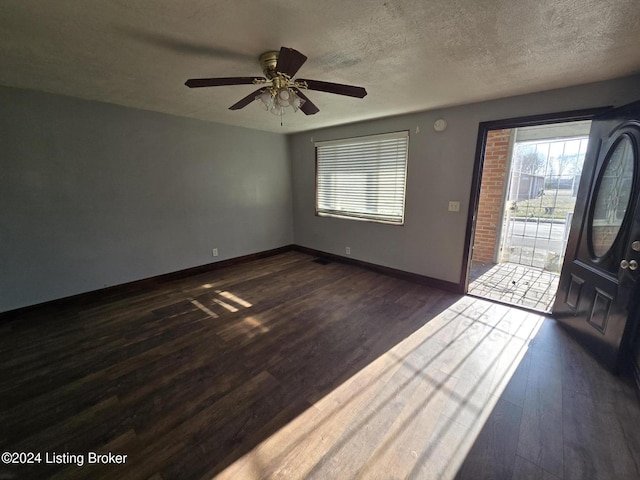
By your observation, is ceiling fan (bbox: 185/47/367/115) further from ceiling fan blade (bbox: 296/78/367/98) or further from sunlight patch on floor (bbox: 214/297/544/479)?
sunlight patch on floor (bbox: 214/297/544/479)

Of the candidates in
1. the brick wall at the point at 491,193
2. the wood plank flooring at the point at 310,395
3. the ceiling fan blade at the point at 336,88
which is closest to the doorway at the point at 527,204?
the brick wall at the point at 491,193

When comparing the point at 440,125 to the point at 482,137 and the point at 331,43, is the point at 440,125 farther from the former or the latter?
the point at 331,43

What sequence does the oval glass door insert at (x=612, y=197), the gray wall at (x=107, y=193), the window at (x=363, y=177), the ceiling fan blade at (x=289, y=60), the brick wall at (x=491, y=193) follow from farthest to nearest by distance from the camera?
1. the brick wall at (x=491, y=193)
2. the window at (x=363, y=177)
3. the gray wall at (x=107, y=193)
4. the oval glass door insert at (x=612, y=197)
5. the ceiling fan blade at (x=289, y=60)

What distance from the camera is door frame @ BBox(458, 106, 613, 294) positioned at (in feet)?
7.74

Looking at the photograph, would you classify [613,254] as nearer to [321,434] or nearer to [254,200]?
[321,434]

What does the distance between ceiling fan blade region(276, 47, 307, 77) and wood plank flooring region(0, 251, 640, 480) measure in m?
2.09

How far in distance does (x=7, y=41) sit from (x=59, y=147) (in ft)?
4.47

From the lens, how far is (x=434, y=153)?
3.27 meters

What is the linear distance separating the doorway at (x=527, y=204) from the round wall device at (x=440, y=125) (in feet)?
3.44

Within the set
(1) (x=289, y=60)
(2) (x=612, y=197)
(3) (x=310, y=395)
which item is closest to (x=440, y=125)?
(2) (x=612, y=197)

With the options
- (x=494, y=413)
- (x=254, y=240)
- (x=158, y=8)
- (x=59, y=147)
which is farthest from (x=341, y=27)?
(x=254, y=240)

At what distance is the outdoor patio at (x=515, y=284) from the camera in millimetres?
3076

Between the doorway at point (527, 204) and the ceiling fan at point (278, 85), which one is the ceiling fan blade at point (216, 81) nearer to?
the ceiling fan at point (278, 85)

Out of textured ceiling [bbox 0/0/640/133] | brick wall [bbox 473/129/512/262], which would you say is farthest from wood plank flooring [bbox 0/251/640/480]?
textured ceiling [bbox 0/0/640/133]
